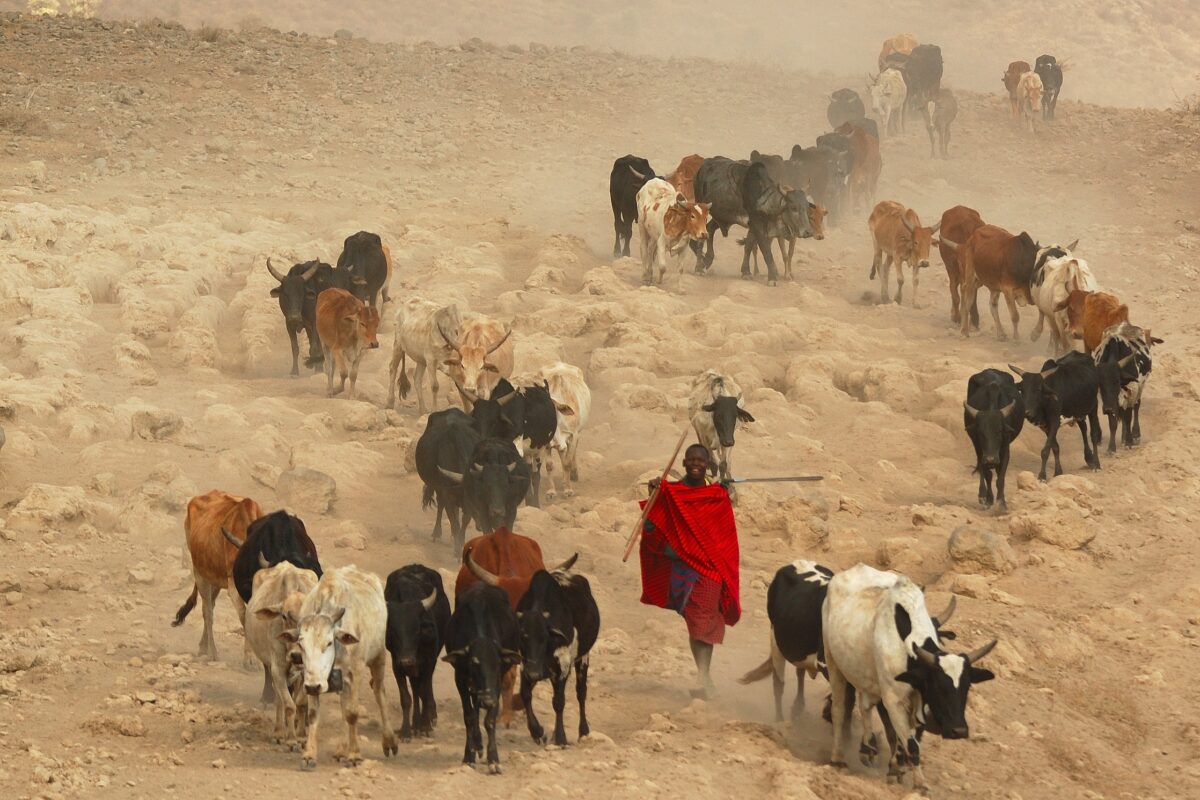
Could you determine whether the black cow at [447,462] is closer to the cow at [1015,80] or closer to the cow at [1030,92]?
the cow at [1030,92]

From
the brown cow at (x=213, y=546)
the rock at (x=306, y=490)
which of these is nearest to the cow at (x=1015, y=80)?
the rock at (x=306, y=490)

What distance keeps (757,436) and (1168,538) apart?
4.34 m

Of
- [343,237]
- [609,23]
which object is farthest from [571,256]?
[609,23]

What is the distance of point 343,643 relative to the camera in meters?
10.1

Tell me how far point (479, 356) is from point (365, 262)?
406cm

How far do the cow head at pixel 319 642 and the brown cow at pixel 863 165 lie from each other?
2230 centimetres

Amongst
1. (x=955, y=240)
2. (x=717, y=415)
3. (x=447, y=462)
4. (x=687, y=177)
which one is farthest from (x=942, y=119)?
(x=447, y=462)

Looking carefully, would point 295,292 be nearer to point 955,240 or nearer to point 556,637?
point 955,240

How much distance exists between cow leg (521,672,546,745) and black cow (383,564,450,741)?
0.59 m

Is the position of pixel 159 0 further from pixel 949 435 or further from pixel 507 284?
pixel 949 435

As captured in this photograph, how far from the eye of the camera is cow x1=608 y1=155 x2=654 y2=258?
25.3m

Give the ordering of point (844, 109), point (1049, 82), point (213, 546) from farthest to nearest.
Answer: point (844, 109) → point (1049, 82) → point (213, 546)

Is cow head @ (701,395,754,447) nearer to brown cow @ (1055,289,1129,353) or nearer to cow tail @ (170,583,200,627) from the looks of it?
brown cow @ (1055,289,1129,353)

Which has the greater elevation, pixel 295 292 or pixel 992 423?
pixel 295 292
